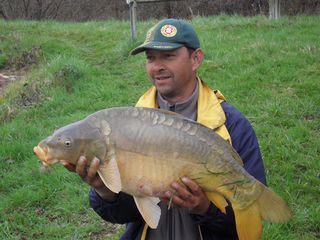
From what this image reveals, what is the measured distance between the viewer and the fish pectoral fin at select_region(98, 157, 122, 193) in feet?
6.45

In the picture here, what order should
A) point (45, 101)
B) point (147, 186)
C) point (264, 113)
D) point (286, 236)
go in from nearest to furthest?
point (147, 186) < point (286, 236) < point (264, 113) < point (45, 101)

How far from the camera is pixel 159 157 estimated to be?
1.98 meters

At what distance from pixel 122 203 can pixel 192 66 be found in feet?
2.38

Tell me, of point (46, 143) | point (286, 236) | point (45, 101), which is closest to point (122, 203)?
point (46, 143)

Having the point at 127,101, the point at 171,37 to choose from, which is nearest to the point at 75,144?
the point at 171,37

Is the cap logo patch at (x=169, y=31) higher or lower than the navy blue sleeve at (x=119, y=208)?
higher

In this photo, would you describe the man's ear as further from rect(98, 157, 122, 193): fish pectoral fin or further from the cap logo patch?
rect(98, 157, 122, 193): fish pectoral fin

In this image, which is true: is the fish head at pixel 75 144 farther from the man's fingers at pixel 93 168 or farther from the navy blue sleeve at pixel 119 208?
the navy blue sleeve at pixel 119 208

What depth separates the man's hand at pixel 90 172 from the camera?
6.50 ft

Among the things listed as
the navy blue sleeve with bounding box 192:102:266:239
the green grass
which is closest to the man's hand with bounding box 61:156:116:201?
the navy blue sleeve with bounding box 192:102:266:239

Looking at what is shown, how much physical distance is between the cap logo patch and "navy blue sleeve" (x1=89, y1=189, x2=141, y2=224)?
2.53 feet

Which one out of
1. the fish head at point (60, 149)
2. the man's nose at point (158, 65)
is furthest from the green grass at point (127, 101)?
the fish head at point (60, 149)

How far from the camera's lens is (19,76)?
28.0ft

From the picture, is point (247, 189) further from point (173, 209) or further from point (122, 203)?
point (122, 203)
